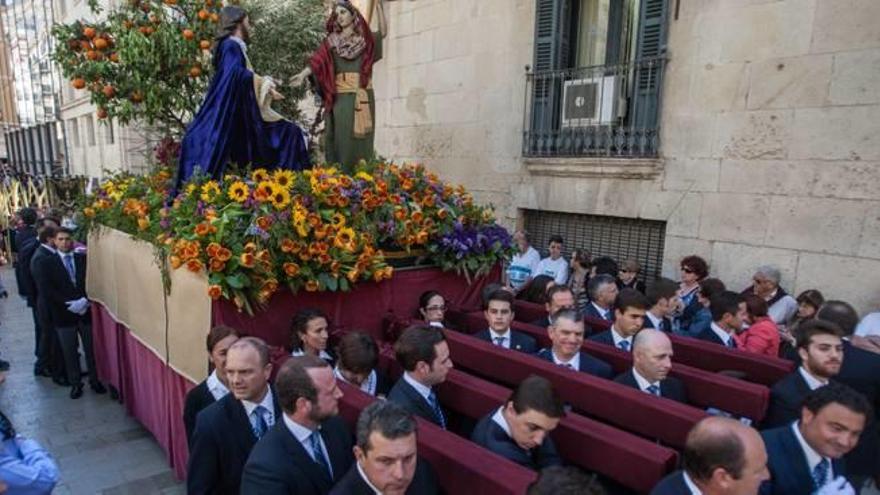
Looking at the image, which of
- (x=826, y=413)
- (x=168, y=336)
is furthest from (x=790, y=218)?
(x=168, y=336)

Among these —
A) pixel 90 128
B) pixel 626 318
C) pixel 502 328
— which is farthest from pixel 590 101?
pixel 90 128

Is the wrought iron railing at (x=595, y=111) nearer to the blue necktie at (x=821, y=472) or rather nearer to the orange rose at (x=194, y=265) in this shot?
the blue necktie at (x=821, y=472)

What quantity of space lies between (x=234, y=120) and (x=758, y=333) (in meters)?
4.82

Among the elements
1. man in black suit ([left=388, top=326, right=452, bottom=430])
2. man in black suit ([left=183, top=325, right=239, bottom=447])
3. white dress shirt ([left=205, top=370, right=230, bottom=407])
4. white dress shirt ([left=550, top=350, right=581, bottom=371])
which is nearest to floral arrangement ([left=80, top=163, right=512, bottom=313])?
man in black suit ([left=183, top=325, right=239, bottom=447])

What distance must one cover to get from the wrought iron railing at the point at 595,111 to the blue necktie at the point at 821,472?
4.88m

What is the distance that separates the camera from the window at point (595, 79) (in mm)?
6801

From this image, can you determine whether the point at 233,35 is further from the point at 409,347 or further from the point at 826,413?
the point at 826,413

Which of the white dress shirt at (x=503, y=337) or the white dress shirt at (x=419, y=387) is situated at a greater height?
the white dress shirt at (x=419, y=387)

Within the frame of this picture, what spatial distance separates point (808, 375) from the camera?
126 inches

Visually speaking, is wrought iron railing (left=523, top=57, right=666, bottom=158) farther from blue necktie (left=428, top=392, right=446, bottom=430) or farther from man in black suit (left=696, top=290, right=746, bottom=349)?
blue necktie (left=428, top=392, right=446, bottom=430)

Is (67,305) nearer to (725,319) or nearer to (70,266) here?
(70,266)

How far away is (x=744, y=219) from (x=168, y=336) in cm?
601

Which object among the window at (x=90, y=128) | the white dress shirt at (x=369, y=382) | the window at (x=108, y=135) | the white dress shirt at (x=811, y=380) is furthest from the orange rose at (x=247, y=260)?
the window at (x=90, y=128)

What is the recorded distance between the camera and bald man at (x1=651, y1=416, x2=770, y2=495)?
200 cm
